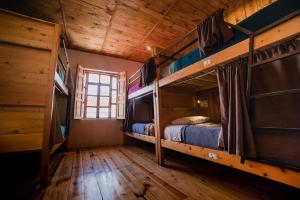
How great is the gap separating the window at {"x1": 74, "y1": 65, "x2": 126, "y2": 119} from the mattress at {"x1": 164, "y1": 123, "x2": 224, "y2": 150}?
8.19 feet

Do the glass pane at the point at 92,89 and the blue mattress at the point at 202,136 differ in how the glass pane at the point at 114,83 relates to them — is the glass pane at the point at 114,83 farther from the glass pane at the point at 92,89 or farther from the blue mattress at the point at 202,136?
the blue mattress at the point at 202,136

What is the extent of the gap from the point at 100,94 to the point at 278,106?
4423mm

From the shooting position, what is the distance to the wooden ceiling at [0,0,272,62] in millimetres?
2655

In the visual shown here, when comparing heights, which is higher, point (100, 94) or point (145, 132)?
point (100, 94)

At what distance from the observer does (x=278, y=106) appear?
1057 millimetres

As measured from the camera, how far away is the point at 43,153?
5.60 ft

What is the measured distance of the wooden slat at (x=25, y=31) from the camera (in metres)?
1.68

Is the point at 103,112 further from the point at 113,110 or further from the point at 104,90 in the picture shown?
the point at 104,90

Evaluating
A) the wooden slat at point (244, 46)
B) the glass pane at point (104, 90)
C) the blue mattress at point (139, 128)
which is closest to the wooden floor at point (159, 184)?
the blue mattress at point (139, 128)

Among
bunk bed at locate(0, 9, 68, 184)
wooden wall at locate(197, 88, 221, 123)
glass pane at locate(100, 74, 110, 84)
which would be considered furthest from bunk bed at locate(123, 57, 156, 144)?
bunk bed at locate(0, 9, 68, 184)

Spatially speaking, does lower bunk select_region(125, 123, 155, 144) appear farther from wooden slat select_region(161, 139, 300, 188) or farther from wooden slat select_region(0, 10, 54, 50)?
wooden slat select_region(0, 10, 54, 50)

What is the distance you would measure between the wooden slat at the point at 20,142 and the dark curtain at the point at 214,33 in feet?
7.39

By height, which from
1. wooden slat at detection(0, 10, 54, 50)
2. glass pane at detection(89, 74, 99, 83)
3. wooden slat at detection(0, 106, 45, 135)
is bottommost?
wooden slat at detection(0, 106, 45, 135)

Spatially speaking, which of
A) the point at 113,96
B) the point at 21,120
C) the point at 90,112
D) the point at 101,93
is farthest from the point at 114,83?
the point at 21,120
